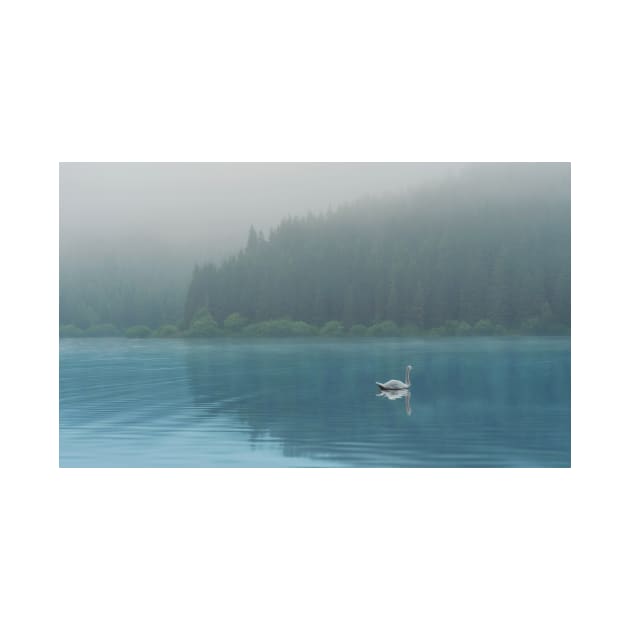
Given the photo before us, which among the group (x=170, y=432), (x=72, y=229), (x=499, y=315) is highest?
(x=72, y=229)

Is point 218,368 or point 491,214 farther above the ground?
point 491,214

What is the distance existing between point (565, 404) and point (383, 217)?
3905 mm

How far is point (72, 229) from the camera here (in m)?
11.7

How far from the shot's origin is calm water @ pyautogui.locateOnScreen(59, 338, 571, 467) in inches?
381

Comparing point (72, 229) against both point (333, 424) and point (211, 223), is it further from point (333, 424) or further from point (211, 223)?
point (333, 424)

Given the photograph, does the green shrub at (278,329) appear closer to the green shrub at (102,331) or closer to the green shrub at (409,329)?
the green shrub at (409,329)

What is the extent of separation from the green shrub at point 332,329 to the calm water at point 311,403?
0.24m

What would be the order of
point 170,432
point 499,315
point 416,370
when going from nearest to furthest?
point 170,432 → point 499,315 → point 416,370

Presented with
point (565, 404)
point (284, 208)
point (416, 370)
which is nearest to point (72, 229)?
point (284, 208)

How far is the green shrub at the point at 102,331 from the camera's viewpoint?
39.1ft

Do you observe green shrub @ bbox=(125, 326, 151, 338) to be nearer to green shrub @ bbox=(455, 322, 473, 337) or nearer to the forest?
the forest

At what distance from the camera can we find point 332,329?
1261 cm

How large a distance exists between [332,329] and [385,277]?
1153 mm

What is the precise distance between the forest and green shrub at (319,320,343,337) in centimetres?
2
